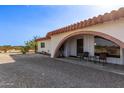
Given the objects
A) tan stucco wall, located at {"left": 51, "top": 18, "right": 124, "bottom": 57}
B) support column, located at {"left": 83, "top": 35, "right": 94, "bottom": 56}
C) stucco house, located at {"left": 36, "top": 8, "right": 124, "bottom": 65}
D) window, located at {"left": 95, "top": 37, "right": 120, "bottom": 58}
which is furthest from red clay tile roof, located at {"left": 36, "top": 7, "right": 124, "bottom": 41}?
window, located at {"left": 95, "top": 37, "right": 120, "bottom": 58}

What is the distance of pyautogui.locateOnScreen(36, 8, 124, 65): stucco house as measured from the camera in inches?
390

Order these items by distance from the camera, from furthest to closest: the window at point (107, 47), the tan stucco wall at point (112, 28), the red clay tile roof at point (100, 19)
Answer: the window at point (107, 47)
the tan stucco wall at point (112, 28)
the red clay tile roof at point (100, 19)

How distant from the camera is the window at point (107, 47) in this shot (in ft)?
42.1

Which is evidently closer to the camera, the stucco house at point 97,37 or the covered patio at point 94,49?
the stucco house at point 97,37

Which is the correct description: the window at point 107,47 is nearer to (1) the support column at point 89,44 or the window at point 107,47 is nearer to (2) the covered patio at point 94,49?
(2) the covered patio at point 94,49

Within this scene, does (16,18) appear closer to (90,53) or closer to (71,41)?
(71,41)

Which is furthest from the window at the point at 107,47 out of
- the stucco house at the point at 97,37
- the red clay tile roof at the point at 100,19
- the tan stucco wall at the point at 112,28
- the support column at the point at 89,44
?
the red clay tile roof at the point at 100,19

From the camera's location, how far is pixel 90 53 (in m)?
15.4

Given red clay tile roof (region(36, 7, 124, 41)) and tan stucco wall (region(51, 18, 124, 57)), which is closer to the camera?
red clay tile roof (region(36, 7, 124, 41))

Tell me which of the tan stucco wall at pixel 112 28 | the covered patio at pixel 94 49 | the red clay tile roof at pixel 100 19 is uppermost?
the red clay tile roof at pixel 100 19

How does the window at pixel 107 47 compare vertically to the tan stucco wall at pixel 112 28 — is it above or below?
below

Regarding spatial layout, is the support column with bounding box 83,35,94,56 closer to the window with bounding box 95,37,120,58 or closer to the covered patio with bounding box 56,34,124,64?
the covered patio with bounding box 56,34,124,64
